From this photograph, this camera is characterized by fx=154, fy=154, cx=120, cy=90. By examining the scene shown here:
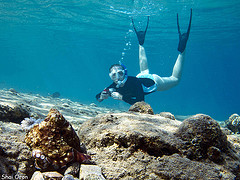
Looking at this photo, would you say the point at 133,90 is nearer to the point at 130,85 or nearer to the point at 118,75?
the point at 130,85

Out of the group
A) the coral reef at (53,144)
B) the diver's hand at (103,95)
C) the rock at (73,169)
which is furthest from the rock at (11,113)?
the diver's hand at (103,95)

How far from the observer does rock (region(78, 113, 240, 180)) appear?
1843 millimetres

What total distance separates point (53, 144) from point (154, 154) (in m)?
1.35

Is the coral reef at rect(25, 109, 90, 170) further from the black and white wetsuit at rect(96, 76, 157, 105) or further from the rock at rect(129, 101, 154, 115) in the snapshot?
the black and white wetsuit at rect(96, 76, 157, 105)

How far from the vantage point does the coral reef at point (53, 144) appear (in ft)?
5.77

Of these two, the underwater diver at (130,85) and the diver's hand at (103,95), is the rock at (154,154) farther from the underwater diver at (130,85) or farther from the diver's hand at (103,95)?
the underwater diver at (130,85)

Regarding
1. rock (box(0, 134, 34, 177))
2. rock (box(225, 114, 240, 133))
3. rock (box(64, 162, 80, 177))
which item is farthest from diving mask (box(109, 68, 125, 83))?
rock (box(64, 162, 80, 177))

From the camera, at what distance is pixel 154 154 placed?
7.15ft

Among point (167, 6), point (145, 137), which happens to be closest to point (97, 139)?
point (145, 137)

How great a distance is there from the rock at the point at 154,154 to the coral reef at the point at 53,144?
1.25 ft

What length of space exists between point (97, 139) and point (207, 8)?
2212cm

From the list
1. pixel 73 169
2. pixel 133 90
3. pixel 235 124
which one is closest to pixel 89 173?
pixel 73 169

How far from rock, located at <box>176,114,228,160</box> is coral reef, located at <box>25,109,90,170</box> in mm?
1439

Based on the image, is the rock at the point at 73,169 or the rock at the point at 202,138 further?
the rock at the point at 202,138
